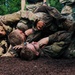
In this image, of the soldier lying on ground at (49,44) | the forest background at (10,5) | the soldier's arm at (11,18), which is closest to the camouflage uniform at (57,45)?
Answer: the soldier lying on ground at (49,44)

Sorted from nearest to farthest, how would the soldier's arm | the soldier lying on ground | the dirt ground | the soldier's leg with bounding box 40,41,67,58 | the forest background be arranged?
1. the dirt ground
2. the soldier lying on ground
3. the soldier's leg with bounding box 40,41,67,58
4. the soldier's arm
5. the forest background

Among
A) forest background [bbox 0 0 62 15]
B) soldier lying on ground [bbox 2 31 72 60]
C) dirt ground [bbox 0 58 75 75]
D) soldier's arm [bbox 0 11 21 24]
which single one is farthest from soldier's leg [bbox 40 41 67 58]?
forest background [bbox 0 0 62 15]

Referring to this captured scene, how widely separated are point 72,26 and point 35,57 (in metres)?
1.12

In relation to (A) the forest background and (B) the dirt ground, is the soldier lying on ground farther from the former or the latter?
(A) the forest background

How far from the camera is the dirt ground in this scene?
446 cm

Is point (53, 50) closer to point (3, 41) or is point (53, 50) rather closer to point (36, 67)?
point (36, 67)

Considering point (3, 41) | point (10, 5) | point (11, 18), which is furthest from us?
point (10, 5)

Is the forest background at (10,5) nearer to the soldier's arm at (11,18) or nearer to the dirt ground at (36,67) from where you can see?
the soldier's arm at (11,18)

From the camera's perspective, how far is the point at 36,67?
15.8ft

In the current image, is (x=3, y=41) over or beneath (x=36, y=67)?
beneath

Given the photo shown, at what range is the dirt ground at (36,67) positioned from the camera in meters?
4.46

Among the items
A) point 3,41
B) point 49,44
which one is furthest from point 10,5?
point 49,44

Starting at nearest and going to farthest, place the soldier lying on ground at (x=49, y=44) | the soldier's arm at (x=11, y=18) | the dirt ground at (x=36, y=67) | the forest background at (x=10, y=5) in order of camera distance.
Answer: the dirt ground at (x=36, y=67) < the soldier lying on ground at (x=49, y=44) < the soldier's arm at (x=11, y=18) < the forest background at (x=10, y=5)

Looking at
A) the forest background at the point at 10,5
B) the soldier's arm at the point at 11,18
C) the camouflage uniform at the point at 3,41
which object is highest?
the soldier's arm at the point at 11,18
